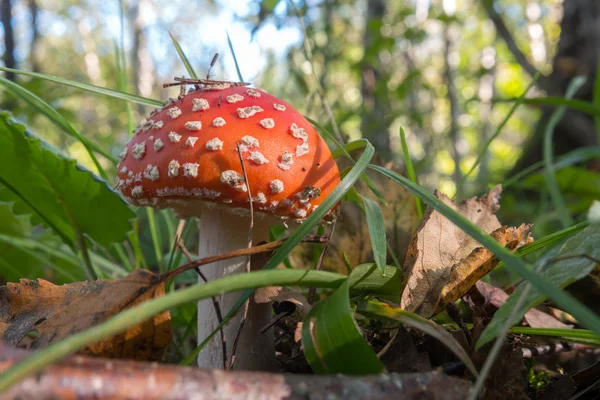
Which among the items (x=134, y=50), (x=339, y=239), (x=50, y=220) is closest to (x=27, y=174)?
(x=50, y=220)

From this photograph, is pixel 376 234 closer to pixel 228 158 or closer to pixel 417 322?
pixel 417 322

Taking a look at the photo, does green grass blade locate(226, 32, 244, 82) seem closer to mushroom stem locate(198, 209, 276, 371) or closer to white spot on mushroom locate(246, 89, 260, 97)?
white spot on mushroom locate(246, 89, 260, 97)

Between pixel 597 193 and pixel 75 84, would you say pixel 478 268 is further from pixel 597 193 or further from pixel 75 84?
pixel 597 193

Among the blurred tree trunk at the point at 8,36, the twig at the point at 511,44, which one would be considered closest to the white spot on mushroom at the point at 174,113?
the twig at the point at 511,44

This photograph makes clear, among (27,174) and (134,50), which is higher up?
(134,50)

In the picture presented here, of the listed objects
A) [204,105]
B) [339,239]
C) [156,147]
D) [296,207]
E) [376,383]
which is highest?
[204,105]

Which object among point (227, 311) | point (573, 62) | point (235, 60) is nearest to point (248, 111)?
point (235, 60)
